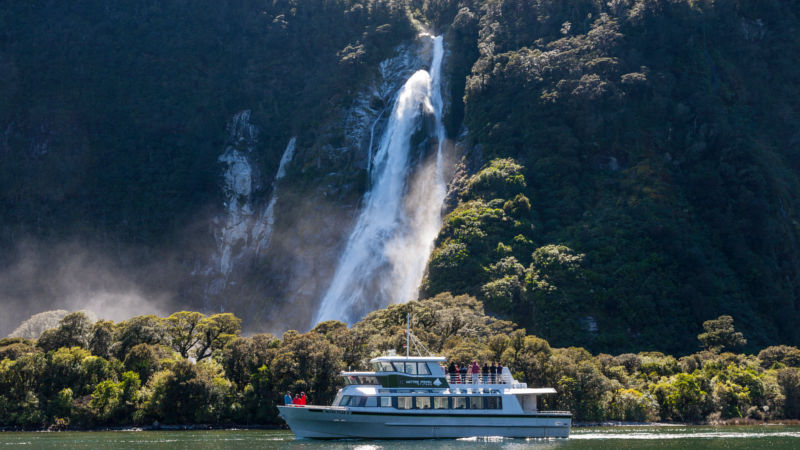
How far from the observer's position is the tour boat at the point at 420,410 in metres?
56.5

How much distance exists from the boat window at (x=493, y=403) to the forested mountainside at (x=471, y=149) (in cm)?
3890

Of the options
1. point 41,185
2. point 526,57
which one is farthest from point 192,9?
point 526,57

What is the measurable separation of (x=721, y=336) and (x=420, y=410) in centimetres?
4944

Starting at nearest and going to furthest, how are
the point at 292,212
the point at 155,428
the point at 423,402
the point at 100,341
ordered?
1. the point at 423,402
2. the point at 155,428
3. the point at 100,341
4. the point at 292,212

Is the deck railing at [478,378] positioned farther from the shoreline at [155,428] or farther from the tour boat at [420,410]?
the shoreline at [155,428]

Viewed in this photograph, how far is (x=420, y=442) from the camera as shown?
55.4 m

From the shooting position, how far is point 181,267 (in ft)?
447

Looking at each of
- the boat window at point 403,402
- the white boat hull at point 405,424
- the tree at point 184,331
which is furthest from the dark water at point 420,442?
the tree at point 184,331

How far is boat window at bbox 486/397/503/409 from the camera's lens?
57.9 metres

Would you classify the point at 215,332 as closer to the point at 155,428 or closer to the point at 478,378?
the point at 155,428

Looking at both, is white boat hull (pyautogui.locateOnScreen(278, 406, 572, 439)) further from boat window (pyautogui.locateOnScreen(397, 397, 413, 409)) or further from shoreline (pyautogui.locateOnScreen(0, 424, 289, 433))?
shoreline (pyautogui.locateOnScreen(0, 424, 289, 433))

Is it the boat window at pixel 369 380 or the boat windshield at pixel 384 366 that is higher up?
the boat windshield at pixel 384 366

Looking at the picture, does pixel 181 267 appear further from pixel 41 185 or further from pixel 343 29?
pixel 343 29

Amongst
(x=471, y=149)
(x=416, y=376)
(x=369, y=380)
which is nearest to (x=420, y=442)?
(x=416, y=376)
